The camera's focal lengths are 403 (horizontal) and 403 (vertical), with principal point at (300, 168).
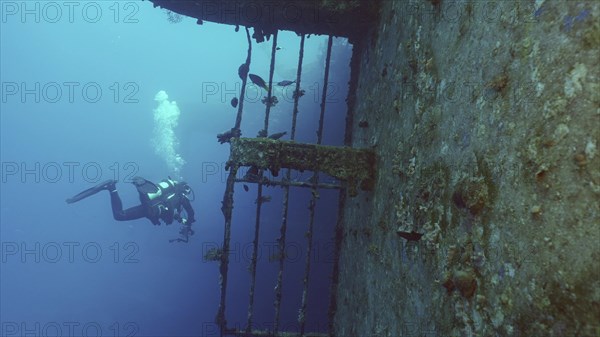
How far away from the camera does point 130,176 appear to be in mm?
43125

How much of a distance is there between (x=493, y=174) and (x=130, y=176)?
4551 centimetres

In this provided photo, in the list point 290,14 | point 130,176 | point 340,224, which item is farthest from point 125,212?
point 130,176

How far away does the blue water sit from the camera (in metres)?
18.7

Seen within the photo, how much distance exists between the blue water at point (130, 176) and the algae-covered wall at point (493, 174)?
363 cm

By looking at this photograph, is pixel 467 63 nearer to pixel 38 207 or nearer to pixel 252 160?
pixel 252 160

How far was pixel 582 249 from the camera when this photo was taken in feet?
4.02

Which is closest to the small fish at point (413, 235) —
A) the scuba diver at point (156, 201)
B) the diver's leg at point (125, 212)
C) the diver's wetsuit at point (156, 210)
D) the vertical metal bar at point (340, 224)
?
the vertical metal bar at point (340, 224)

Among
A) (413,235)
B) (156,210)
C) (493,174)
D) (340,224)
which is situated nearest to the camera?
(493,174)

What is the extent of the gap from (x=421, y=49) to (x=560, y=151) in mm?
1728

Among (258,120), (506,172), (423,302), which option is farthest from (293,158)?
(258,120)

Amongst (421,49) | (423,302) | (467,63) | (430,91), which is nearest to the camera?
(467,63)

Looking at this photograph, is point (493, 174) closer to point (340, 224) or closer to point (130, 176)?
point (340, 224)

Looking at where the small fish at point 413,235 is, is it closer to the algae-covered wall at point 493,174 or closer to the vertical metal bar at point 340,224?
the algae-covered wall at point 493,174

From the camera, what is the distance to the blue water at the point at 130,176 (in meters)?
18.7
